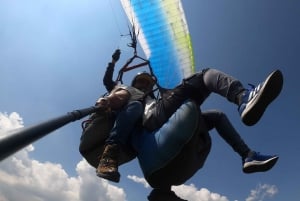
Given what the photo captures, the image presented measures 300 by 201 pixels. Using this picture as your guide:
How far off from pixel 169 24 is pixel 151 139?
9.57 feet

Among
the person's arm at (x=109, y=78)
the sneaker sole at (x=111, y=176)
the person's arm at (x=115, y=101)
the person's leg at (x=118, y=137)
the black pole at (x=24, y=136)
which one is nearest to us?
the black pole at (x=24, y=136)

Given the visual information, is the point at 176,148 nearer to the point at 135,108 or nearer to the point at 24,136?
the point at 135,108

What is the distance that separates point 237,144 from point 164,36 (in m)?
2.82

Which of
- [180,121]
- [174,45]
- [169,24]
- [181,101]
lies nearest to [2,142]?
[180,121]

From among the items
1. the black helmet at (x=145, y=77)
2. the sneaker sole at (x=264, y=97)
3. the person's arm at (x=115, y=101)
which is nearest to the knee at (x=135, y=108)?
the person's arm at (x=115, y=101)

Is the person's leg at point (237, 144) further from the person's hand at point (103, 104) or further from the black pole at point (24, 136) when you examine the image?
the black pole at point (24, 136)

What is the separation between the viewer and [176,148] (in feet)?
10.1

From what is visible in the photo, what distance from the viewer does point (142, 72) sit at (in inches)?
199

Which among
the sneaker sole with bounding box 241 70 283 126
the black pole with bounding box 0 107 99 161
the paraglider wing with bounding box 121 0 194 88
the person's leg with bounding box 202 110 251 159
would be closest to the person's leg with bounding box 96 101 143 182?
the person's leg with bounding box 202 110 251 159

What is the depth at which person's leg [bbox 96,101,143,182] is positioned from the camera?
321 cm

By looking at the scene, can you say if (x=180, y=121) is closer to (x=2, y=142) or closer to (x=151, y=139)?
(x=151, y=139)

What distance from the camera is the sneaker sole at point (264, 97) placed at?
264 cm

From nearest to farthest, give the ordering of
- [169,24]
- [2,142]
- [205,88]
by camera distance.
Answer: [2,142] → [205,88] → [169,24]

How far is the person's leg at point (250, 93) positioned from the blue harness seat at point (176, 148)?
387 mm
